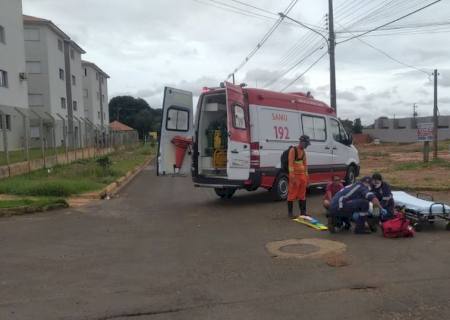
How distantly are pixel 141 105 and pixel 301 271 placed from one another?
103107 millimetres

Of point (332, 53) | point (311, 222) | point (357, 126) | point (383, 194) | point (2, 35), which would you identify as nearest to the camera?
point (383, 194)

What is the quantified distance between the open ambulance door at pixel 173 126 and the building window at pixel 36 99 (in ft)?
110

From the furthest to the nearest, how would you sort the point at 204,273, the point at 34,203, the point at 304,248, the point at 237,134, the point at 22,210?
the point at 34,203, the point at 237,134, the point at 22,210, the point at 304,248, the point at 204,273

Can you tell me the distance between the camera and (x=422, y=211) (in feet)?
28.8

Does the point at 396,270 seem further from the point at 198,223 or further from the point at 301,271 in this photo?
the point at 198,223

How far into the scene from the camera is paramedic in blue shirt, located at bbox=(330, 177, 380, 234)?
8.55 m

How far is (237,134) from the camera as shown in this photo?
38.3ft

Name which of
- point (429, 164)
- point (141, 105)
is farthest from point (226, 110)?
point (141, 105)

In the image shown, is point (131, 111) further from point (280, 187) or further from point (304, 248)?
point (304, 248)

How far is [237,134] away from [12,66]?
24097 mm

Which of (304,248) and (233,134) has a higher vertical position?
(233,134)

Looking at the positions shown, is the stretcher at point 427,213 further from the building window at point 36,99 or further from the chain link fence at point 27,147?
the building window at point 36,99

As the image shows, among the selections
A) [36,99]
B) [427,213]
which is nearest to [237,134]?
[427,213]

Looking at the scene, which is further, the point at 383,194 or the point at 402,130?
the point at 402,130
